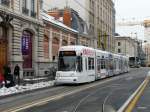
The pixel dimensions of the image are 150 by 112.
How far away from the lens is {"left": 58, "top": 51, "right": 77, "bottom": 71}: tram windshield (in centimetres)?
3307

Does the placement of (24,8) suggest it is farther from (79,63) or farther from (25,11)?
(79,63)

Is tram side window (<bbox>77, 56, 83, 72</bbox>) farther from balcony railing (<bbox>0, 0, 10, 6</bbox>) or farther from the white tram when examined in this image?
balcony railing (<bbox>0, 0, 10, 6</bbox>)

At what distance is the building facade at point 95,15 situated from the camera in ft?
259

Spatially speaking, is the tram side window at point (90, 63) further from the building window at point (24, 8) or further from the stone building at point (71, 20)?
the stone building at point (71, 20)

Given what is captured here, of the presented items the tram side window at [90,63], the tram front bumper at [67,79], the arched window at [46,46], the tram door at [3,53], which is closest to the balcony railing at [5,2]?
the tram door at [3,53]

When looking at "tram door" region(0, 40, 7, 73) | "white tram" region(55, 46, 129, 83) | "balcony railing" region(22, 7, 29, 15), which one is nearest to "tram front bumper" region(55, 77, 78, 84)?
"white tram" region(55, 46, 129, 83)

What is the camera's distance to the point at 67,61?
33.2 metres

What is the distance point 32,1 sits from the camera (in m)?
45.7

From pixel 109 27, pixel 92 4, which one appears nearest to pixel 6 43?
pixel 92 4

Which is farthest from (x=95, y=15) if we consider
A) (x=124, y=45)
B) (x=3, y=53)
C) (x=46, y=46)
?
(x=124, y=45)

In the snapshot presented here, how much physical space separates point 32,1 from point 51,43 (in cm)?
804

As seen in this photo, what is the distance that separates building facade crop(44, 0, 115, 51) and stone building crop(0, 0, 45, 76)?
3152 centimetres

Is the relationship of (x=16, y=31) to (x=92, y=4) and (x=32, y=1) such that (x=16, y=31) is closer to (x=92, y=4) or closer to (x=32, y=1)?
(x=32, y=1)

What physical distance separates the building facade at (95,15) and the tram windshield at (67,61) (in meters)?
43.7
